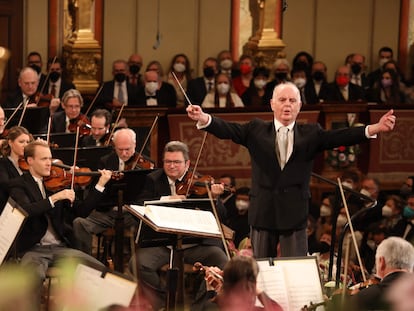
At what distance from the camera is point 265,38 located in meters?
11.3

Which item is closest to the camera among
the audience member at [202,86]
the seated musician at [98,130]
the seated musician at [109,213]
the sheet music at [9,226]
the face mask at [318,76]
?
the sheet music at [9,226]

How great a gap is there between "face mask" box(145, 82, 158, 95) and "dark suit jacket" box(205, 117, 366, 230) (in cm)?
483

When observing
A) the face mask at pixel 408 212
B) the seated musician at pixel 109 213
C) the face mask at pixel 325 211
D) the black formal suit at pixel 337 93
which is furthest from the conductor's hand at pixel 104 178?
the black formal suit at pixel 337 93

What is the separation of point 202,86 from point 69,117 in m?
2.29

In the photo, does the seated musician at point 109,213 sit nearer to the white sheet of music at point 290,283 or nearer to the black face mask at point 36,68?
the white sheet of music at point 290,283

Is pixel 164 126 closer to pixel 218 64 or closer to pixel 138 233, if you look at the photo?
pixel 218 64

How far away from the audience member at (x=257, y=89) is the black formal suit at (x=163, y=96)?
76 centimetres

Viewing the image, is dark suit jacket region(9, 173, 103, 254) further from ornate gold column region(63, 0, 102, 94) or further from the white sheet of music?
ornate gold column region(63, 0, 102, 94)

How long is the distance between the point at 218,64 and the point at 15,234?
695 centimetres

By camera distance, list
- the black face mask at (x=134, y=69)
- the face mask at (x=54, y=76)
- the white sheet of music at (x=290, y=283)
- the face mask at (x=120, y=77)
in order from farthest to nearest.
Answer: the black face mask at (x=134, y=69) < the face mask at (x=120, y=77) < the face mask at (x=54, y=76) < the white sheet of music at (x=290, y=283)

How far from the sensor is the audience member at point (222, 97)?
10047 mm

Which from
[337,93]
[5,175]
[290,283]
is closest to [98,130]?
[5,175]

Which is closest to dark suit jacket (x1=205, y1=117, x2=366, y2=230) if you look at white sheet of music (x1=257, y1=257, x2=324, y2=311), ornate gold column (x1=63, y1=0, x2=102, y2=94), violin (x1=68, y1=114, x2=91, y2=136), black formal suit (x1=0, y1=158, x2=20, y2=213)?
white sheet of music (x1=257, y1=257, x2=324, y2=311)

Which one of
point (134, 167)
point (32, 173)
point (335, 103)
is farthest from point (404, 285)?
point (335, 103)
